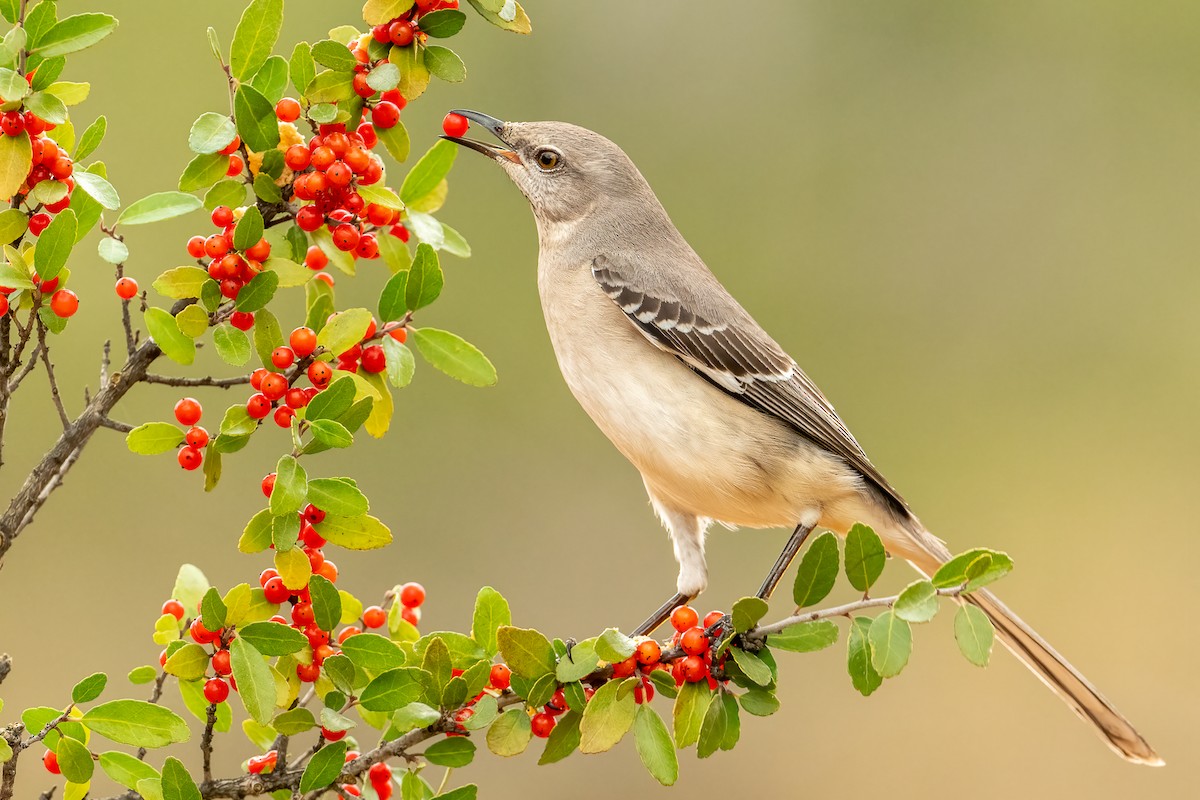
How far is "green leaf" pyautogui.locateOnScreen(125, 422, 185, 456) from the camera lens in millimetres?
2364

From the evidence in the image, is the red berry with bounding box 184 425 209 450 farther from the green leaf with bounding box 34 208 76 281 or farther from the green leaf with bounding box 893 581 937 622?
the green leaf with bounding box 893 581 937 622

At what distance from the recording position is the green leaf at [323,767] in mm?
2340

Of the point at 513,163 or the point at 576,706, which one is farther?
the point at 513,163

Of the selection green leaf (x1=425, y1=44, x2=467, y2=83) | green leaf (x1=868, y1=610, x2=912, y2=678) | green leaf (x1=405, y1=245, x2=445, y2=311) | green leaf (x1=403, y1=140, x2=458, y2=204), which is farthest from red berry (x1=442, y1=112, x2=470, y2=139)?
green leaf (x1=868, y1=610, x2=912, y2=678)

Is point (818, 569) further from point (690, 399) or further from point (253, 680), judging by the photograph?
point (690, 399)

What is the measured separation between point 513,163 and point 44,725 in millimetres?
2710

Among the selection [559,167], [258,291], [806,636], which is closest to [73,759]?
[258,291]

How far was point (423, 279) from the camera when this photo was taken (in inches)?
98.1

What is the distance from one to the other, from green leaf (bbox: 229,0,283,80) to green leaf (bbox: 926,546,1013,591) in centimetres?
169

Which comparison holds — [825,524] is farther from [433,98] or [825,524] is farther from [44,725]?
[433,98]

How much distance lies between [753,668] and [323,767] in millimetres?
885

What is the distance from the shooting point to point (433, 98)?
7551 mm

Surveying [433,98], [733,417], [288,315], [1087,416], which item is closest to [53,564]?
[288,315]

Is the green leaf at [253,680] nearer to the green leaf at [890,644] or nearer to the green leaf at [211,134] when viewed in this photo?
the green leaf at [211,134]
